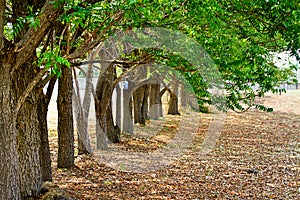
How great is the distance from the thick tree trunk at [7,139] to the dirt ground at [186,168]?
0.80 m

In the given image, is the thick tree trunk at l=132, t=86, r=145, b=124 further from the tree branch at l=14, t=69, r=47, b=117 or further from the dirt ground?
the tree branch at l=14, t=69, r=47, b=117

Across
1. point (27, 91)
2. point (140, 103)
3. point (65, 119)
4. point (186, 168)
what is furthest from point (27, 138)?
point (140, 103)

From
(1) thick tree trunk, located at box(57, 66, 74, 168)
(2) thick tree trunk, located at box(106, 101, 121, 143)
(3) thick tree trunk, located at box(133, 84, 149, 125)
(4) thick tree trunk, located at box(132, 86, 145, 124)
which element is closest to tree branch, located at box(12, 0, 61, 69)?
(1) thick tree trunk, located at box(57, 66, 74, 168)

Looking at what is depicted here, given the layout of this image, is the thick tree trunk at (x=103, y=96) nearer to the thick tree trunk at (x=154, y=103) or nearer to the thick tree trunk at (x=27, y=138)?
the thick tree trunk at (x=27, y=138)

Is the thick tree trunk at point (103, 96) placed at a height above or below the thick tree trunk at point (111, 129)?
above

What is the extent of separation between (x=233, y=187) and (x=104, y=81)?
17.9ft

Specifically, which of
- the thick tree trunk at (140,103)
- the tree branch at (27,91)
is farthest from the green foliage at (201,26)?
the thick tree trunk at (140,103)

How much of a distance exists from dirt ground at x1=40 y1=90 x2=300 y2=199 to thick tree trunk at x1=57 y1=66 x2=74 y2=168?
32 centimetres

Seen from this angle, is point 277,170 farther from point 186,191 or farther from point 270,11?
point 270,11

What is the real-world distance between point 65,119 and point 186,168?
3352mm

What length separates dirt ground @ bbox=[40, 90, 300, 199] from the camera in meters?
7.54

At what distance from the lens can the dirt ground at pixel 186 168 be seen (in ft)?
24.7

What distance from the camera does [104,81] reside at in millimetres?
11891

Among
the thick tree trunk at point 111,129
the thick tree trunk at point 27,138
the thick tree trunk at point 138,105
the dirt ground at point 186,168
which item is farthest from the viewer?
the thick tree trunk at point 138,105
